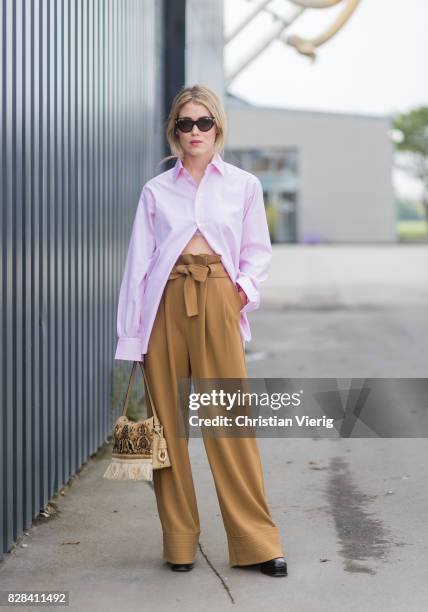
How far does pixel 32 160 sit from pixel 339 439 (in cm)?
341

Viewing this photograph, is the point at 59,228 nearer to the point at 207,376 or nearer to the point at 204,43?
the point at 207,376

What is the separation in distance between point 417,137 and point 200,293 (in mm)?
69828

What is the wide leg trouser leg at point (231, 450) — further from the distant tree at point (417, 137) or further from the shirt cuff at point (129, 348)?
the distant tree at point (417, 137)

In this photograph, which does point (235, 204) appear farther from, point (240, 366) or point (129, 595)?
point (129, 595)

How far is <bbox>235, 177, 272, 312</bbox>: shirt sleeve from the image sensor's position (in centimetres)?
433

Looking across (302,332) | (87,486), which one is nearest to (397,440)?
(87,486)

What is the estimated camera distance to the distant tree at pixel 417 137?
71.2 metres

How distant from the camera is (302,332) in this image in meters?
14.3

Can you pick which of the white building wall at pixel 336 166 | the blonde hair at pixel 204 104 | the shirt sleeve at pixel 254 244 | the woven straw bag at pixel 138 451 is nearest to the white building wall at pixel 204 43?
the blonde hair at pixel 204 104

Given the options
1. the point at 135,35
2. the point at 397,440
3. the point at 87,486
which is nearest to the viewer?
the point at 87,486

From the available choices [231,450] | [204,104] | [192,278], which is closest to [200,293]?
[192,278]

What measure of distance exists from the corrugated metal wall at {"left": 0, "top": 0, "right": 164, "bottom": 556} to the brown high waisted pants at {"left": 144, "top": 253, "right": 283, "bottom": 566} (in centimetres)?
71

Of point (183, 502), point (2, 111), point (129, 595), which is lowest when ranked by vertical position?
point (129, 595)

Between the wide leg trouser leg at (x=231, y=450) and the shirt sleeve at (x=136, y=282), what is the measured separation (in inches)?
8.8
